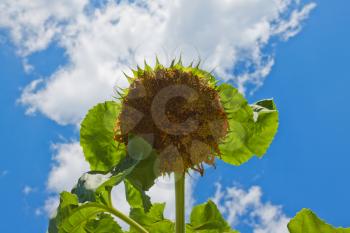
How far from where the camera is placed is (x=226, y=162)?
4.23 m

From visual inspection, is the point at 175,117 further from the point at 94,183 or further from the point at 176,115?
the point at 94,183

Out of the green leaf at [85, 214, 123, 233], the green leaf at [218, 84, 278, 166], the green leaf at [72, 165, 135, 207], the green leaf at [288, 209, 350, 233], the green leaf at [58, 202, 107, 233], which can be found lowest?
the green leaf at [288, 209, 350, 233]

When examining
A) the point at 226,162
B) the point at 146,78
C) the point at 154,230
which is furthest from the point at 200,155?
the point at 154,230

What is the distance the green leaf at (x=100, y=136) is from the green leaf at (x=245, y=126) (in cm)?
81

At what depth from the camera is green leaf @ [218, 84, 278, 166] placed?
3920 mm

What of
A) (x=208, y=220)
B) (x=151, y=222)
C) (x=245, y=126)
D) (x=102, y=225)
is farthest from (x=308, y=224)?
(x=102, y=225)

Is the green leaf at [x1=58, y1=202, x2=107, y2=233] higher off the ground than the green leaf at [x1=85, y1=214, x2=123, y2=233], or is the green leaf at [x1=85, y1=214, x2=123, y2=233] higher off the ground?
the green leaf at [x1=85, y1=214, x2=123, y2=233]

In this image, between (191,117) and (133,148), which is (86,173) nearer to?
(133,148)

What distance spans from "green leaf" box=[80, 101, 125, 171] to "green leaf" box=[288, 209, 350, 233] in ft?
4.41

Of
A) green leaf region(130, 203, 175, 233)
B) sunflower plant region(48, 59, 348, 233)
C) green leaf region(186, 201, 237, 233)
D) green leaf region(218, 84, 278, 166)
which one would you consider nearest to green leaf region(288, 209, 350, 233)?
sunflower plant region(48, 59, 348, 233)

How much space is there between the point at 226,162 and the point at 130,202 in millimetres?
910

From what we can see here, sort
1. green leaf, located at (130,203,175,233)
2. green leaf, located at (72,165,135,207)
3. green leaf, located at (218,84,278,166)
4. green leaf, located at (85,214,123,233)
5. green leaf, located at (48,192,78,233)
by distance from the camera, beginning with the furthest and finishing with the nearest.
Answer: green leaf, located at (130,203,175,233) → green leaf, located at (85,214,123,233) → green leaf, located at (218,84,278,166) → green leaf, located at (48,192,78,233) → green leaf, located at (72,165,135,207)

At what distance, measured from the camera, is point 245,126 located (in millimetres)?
3959

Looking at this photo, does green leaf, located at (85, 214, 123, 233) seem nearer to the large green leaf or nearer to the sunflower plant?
the large green leaf
